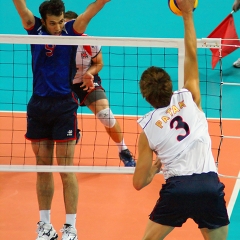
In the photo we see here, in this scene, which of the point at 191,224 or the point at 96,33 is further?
the point at 96,33

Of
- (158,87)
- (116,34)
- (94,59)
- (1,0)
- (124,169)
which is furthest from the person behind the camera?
(1,0)

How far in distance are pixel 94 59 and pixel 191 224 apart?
2.20 meters

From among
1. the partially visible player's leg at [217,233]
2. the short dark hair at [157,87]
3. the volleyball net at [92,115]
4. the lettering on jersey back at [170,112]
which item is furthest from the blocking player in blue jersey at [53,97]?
the partially visible player's leg at [217,233]

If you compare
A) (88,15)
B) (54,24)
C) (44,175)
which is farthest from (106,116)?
(88,15)

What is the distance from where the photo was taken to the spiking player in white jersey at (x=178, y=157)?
430 centimetres

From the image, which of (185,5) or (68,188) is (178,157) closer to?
(185,5)

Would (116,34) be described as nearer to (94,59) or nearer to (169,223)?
(94,59)

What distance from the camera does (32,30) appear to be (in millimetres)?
5711

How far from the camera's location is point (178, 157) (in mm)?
4340

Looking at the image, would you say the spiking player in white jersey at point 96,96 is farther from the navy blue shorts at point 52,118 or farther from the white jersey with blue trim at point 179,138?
the white jersey with blue trim at point 179,138

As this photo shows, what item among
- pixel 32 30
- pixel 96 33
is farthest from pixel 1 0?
pixel 32 30

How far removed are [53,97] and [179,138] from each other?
5.56 feet

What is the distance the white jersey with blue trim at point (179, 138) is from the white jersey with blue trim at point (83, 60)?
116 inches

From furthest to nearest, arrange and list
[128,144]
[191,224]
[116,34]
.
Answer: [116,34] < [128,144] < [191,224]
